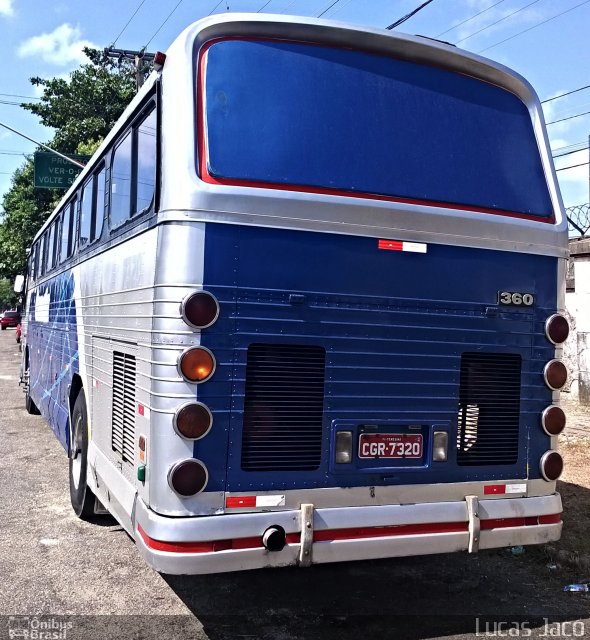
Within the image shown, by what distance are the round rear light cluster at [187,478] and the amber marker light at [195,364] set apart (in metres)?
0.42

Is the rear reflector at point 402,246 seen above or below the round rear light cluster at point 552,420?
above

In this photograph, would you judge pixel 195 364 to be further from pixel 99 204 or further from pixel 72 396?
pixel 72 396

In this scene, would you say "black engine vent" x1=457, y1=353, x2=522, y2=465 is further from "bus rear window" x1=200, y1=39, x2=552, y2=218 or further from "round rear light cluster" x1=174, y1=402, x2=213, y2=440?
"round rear light cluster" x1=174, y1=402, x2=213, y2=440

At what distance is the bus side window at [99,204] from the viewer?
5652mm

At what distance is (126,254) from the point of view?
4496mm

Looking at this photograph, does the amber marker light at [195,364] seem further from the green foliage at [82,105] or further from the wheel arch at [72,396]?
the green foliage at [82,105]

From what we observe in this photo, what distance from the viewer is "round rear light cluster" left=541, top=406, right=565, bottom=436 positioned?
174 inches

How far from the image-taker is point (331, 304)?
3912 mm

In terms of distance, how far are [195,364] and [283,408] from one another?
575mm

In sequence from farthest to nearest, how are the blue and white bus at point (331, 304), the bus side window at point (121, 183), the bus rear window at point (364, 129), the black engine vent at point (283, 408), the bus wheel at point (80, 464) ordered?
the bus wheel at point (80, 464) < the bus side window at point (121, 183) < the bus rear window at point (364, 129) < the black engine vent at point (283, 408) < the blue and white bus at point (331, 304)

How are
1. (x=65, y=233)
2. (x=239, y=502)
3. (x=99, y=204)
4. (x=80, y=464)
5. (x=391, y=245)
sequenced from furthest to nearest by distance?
(x=65, y=233) → (x=80, y=464) → (x=99, y=204) → (x=391, y=245) → (x=239, y=502)

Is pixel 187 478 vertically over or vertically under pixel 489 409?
under

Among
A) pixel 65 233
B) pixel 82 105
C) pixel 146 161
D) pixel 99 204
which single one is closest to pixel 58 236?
pixel 65 233

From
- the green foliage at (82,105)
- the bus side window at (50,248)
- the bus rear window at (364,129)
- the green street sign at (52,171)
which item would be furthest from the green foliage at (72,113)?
the bus rear window at (364,129)
